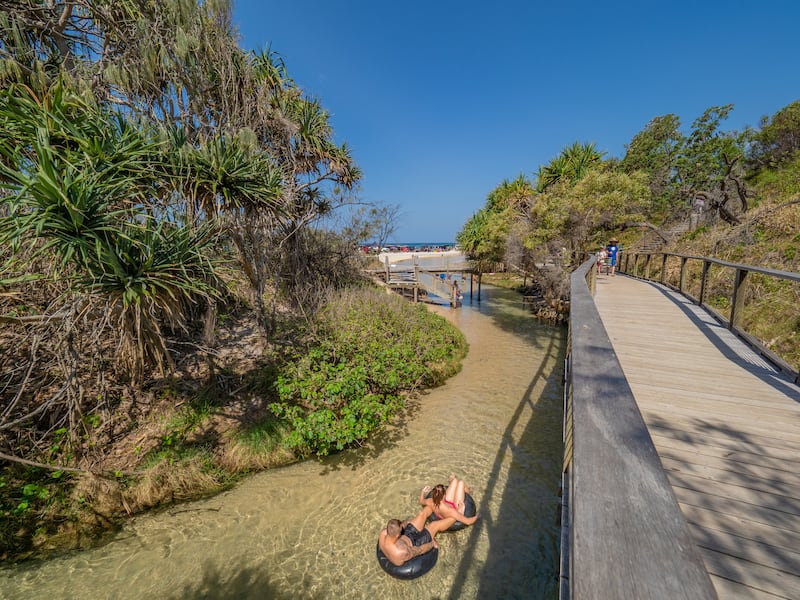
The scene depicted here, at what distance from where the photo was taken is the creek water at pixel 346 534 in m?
3.77

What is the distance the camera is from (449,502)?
4.47 metres

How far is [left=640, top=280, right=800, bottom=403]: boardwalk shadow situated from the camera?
10.5 ft

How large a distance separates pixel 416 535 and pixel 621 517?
4388 millimetres

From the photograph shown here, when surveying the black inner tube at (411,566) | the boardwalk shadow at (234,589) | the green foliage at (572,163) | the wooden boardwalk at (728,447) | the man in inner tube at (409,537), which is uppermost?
the green foliage at (572,163)

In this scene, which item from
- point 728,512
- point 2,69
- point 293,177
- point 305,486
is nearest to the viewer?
point 728,512

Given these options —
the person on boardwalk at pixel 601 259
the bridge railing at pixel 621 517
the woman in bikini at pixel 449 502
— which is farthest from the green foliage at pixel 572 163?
the bridge railing at pixel 621 517

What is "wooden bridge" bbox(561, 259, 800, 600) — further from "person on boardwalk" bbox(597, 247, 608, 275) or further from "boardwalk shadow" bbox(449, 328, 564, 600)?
"person on boardwalk" bbox(597, 247, 608, 275)

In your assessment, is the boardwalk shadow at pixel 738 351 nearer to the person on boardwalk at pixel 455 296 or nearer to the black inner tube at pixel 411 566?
the black inner tube at pixel 411 566

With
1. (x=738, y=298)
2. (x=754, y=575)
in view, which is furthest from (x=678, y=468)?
(x=738, y=298)

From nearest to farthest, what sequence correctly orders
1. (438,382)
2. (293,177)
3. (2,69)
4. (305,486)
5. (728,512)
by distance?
1. (728,512)
2. (2,69)
3. (305,486)
4. (293,177)
5. (438,382)

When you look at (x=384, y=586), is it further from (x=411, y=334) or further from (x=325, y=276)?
(x=325, y=276)

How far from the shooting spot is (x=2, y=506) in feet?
12.9

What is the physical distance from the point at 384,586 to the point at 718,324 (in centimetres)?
659

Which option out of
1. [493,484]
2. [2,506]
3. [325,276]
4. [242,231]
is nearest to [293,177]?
[242,231]
